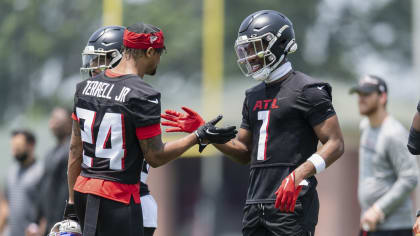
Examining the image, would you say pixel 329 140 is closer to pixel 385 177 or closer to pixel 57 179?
pixel 385 177

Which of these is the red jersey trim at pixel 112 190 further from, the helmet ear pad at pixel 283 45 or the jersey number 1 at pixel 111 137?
the helmet ear pad at pixel 283 45

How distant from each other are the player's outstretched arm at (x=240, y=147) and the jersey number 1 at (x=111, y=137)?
0.71 m

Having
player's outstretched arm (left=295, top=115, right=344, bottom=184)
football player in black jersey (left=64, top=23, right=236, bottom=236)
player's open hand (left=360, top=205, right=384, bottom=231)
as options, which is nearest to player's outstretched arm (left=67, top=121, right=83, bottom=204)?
football player in black jersey (left=64, top=23, right=236, bottom=236)

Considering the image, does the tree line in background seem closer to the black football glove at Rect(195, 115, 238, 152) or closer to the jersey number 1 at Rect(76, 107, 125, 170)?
the black football glove at Rect(195, 115, 238, 152)

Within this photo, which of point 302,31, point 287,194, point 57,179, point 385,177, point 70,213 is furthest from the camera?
point 302,31

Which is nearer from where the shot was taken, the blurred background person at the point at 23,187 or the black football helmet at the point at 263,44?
the black football helmet at the point at 263,44

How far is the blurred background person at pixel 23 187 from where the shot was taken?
30.3ft

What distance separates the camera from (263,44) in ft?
18.2

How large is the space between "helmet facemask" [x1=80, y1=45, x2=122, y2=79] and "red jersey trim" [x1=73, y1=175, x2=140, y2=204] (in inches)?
41.1

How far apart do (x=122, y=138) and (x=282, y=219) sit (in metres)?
1.08

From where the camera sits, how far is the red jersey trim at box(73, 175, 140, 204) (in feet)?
17.4

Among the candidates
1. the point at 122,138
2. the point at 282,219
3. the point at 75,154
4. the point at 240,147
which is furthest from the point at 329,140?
the point at 75,154

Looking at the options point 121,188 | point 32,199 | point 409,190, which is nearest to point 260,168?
point 121,188

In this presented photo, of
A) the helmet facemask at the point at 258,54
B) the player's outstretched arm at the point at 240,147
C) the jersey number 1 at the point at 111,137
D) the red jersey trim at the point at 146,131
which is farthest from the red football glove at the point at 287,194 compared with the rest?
the jersey number 1 at the point at 111,137
